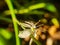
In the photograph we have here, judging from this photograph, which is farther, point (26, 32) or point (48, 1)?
point (48, 1)

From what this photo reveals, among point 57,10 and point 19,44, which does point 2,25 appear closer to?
point 57,10

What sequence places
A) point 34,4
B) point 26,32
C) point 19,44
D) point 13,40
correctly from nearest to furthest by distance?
1. point 26,32
2. point 19,44
3. point 13,40
4. point 34,4

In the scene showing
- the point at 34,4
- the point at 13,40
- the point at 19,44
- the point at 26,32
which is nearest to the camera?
the point at 26,32

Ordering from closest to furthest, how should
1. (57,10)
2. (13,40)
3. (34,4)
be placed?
(13,40)
(34,4)
(57,10)

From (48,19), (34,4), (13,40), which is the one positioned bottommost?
(13,40)

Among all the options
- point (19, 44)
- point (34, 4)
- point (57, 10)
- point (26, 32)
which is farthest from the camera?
point (57, 10)

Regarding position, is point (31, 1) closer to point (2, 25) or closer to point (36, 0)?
point (36, 0)

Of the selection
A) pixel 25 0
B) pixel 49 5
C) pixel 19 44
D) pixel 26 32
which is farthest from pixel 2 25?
pixel 26 32

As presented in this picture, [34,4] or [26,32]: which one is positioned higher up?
[34,4]

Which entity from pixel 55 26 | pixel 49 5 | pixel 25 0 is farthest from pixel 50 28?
pixel 25 0
